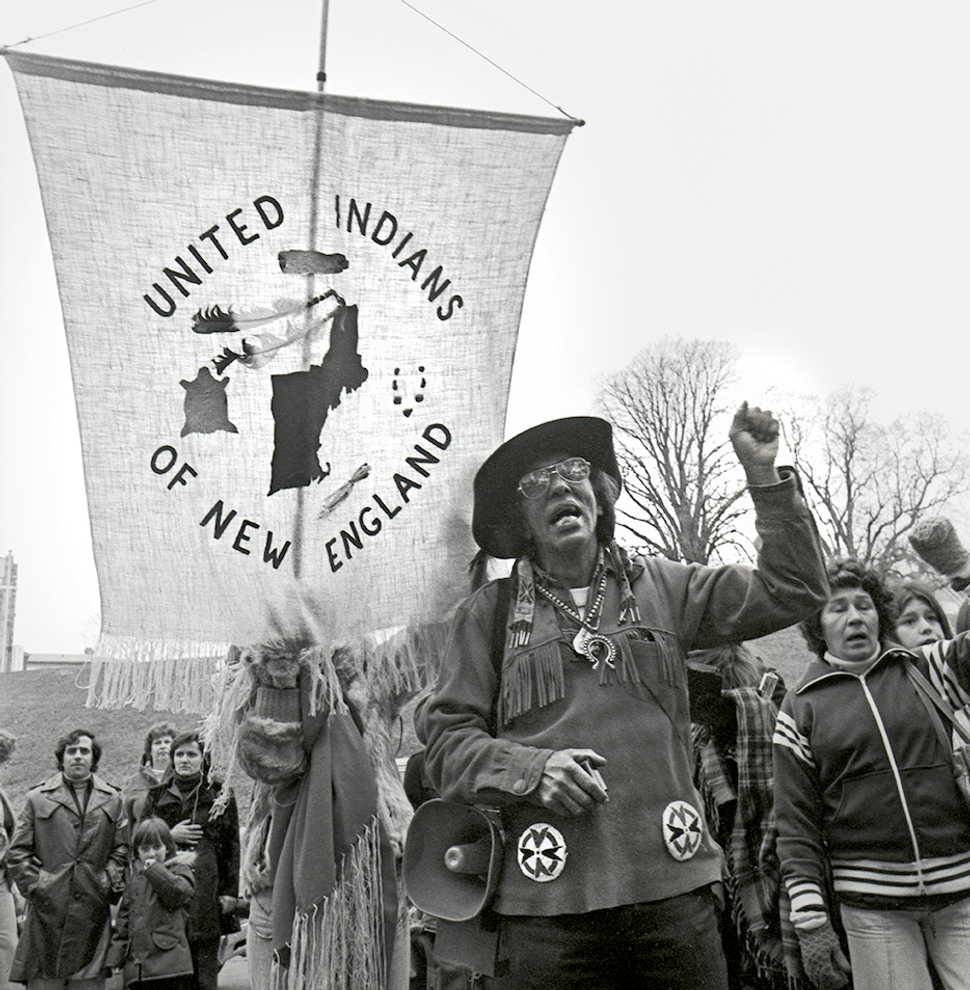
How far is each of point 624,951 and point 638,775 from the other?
33cm

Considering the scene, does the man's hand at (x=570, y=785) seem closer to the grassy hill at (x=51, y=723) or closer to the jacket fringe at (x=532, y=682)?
the jacket fringe at (x=532, y=682)

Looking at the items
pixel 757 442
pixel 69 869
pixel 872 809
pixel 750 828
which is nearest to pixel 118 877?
pixel 69 869

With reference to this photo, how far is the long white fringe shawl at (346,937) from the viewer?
2.72 metres

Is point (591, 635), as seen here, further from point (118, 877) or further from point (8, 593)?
point (8, 593)

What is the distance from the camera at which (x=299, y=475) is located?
9.57 ft

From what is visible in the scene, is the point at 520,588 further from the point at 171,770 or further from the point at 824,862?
the point at 171,770

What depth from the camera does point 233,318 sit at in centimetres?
295

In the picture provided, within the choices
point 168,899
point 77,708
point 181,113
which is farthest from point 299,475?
point 77,708

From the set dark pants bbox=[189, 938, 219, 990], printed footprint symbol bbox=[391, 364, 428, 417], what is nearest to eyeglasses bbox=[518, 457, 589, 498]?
printed footprint symbol bbox=[391, 364, 428, 417]

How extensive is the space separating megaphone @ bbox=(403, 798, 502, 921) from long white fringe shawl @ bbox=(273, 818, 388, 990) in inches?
23.4

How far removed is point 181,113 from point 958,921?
3.11 metres

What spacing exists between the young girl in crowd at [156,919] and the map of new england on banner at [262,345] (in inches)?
93.0

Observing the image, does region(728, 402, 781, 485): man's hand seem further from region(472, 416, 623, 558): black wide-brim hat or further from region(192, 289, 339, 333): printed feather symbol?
region(192, 289, 339, 333): printed feather symbol

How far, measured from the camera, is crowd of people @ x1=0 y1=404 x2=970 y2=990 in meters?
2.04
